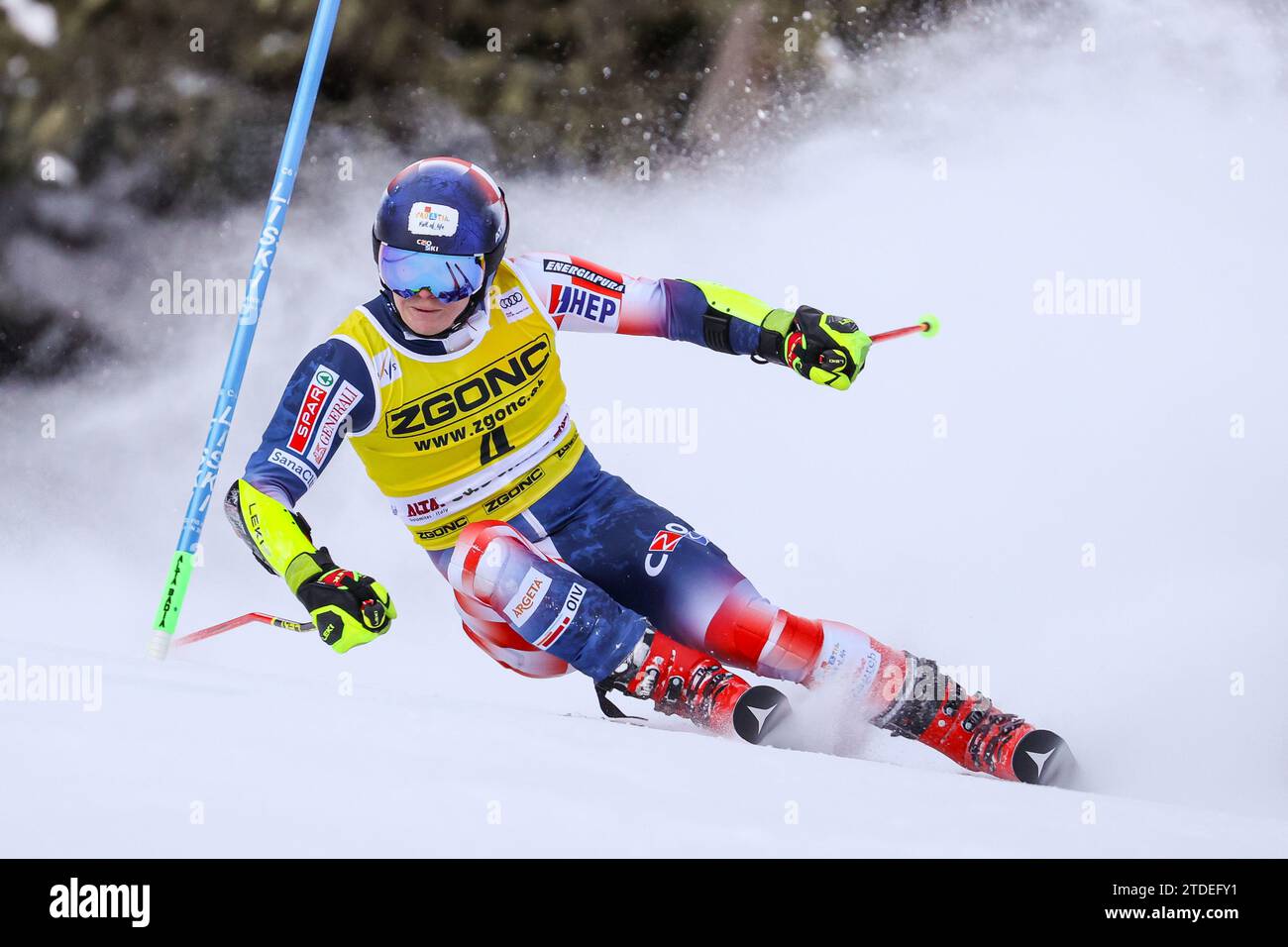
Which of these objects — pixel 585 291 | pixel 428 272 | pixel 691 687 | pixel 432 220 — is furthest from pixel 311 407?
pixel 691 687

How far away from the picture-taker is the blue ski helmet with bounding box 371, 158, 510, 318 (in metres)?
3.63

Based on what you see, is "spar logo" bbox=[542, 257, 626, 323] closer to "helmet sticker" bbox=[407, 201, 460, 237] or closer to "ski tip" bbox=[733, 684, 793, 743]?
"helmet sticker" bbox=[407, 201, 460, 237]

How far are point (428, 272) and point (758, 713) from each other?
4.61 ft

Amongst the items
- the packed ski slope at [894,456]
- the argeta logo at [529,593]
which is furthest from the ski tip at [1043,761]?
the argeta logo at [529,593]

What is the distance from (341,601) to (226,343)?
198 inches

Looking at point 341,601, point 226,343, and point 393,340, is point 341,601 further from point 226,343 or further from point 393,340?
point 226,343

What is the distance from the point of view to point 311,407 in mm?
3580

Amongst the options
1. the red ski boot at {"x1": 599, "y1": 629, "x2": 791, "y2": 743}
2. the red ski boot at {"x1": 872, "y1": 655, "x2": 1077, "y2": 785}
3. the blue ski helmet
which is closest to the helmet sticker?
the blue ski helmet

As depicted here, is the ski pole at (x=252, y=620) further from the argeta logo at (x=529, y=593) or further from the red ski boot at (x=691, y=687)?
the red ski boot at (x=691, y=687)

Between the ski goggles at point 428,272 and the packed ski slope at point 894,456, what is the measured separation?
3.42 feet

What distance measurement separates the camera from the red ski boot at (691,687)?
357 centimetres

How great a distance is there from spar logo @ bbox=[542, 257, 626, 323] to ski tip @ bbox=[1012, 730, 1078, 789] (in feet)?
5.47

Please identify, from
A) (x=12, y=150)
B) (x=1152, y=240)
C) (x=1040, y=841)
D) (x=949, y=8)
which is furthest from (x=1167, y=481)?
(x=12, y=150)

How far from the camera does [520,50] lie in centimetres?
818
